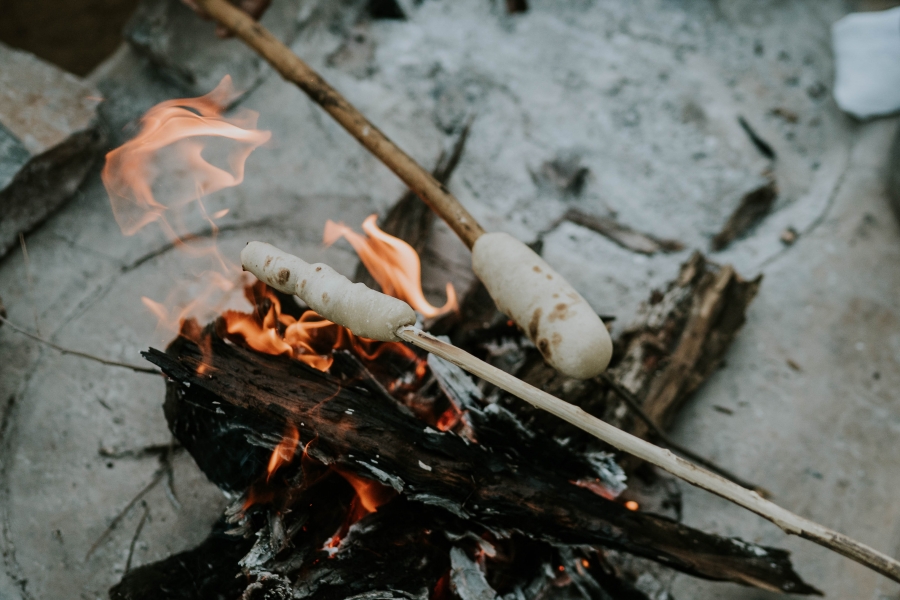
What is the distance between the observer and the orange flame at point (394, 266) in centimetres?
210

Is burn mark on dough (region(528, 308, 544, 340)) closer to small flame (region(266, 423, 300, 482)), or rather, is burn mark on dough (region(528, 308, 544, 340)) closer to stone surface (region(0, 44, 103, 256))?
small flame (region(266, 423, 300, 482))

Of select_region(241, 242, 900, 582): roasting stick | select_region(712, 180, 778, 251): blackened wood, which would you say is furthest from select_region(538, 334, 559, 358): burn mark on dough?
select_region(712, 180, 778, 251): blackened wood

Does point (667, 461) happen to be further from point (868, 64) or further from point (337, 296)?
point (868, 64)

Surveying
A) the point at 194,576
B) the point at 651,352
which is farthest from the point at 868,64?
the point at 194,576

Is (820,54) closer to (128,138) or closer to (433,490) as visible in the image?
(433,490)

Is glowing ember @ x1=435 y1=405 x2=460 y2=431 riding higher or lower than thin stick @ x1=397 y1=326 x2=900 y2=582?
lower

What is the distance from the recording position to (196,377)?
5.06 feet

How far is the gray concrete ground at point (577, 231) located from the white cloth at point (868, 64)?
4.0 inches

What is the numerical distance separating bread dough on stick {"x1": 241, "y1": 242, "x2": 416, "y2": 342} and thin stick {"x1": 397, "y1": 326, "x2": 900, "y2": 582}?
6cm

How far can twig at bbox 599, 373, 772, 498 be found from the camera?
1.91 meters

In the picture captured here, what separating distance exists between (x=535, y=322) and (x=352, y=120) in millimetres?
1210

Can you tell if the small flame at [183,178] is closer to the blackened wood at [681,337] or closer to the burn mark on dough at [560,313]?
the burn mark on dough at [560,313]

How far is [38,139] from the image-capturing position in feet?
7.34

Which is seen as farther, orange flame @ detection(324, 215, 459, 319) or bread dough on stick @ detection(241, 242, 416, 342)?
orange flame @ detection(324, 215, 459, 319)
